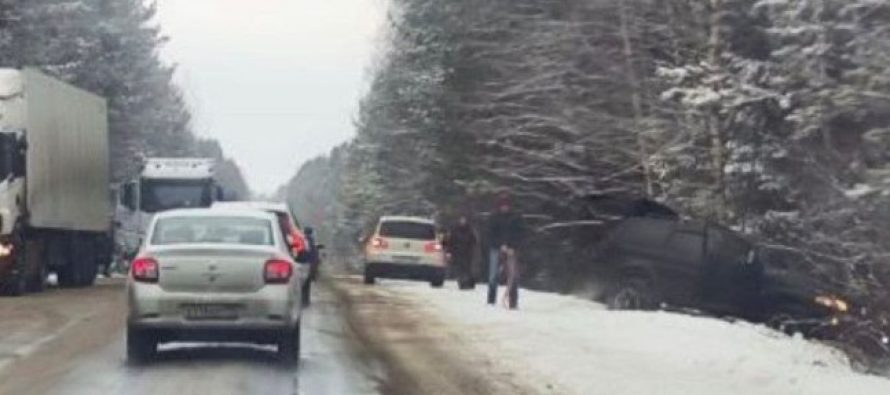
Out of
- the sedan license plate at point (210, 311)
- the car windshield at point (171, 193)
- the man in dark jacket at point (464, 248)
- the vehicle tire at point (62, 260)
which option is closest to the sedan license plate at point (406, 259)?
the man in dark jacket at point (464, 248)

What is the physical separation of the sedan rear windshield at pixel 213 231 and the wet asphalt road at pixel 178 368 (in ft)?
4.01

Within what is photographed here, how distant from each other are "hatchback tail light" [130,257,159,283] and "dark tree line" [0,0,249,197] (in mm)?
40576

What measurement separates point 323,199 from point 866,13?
154 metres

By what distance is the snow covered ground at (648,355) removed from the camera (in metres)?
14.1

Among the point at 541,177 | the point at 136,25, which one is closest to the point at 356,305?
the point at 541,177

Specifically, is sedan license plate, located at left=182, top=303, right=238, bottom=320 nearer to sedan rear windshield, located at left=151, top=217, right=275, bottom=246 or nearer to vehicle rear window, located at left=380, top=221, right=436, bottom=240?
sedan rear windshield, located at left=151, top=217, right=275, bottom=246

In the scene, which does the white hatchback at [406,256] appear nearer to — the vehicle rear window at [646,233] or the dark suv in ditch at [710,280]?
the vehicle rear window at [646,233]

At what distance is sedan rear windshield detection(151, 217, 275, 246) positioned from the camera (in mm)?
15969

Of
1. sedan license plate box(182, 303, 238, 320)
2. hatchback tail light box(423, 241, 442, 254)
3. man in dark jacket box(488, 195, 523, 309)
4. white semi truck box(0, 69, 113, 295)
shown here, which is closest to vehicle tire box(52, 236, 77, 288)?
white semi truck box(0, 69, 113, 295)

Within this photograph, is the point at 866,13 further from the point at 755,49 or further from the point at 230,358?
the point at 230,358

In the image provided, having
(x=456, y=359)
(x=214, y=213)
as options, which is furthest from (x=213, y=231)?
(x=456, y=359)

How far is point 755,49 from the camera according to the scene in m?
30.6

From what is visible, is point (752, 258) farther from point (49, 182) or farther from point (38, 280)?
point (38, 280)

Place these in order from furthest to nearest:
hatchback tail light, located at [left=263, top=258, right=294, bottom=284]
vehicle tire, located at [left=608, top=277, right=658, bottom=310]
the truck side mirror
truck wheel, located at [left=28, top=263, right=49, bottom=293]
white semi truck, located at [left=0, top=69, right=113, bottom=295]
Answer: the truck side mirror → truck wheel, located at [left=28, top=263, right=49, bottom=293] → white semi truck, located at [left=0, top=69, right=113, bottom=295] → vehicle tire, located at [left=608, top=277, right=658, bottom=310] → hatchback tail light, located at [left=263, top=258, right=294, bottom=284]
